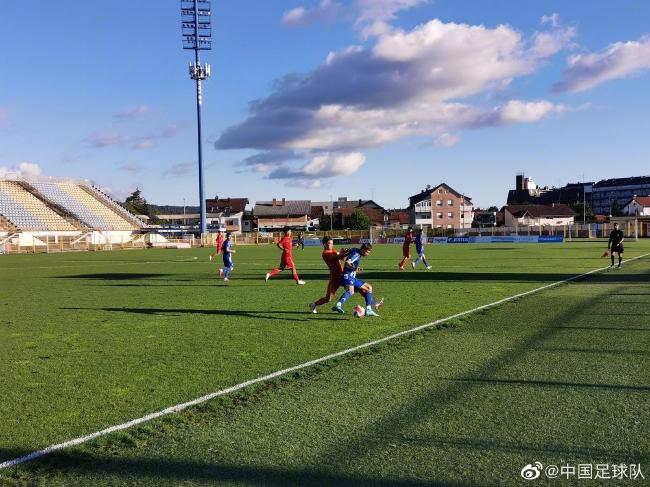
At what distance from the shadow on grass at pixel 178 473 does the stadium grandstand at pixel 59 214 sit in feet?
196

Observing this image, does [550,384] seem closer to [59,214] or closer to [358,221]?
[59,214]

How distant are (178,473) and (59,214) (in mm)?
69456

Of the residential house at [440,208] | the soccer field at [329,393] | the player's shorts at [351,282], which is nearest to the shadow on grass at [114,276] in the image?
the soccer field at [329,393]

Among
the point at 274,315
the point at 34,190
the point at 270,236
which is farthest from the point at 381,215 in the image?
the point at 274,315

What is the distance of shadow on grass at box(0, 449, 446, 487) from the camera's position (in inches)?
166

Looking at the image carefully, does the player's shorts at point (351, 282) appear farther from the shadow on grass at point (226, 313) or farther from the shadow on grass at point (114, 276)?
the shadow on grass at point (114, 276)

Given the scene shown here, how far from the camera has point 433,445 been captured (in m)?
4.86

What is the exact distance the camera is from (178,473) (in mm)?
4395

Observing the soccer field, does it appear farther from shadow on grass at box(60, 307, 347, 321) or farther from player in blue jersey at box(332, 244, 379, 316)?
player in blue jersey at box(332, 244, 379, 316)

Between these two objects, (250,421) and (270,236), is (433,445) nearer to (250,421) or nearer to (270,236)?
(250,421)

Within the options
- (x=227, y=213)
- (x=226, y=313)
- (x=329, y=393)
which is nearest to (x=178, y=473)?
(x=329, y=393)

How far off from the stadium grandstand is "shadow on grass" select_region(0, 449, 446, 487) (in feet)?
196

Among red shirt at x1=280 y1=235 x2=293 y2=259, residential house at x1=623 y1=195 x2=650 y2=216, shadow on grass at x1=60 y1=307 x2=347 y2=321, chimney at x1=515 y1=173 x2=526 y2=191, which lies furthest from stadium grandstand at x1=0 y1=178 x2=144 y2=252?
chimney at x1=515 y1=173 x2=526 y2=191

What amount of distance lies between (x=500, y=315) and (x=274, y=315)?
4677mm
